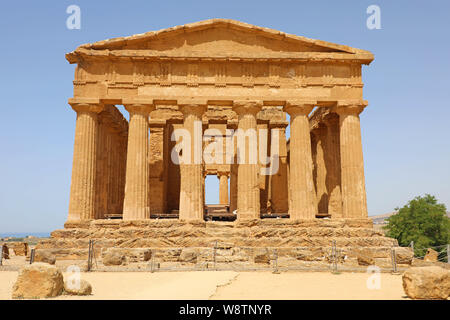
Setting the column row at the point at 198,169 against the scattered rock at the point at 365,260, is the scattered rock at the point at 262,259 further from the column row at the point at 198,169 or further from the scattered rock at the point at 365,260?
the scattered rock at the point at 365,260

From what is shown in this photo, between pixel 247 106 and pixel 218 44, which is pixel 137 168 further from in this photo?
pixel 218 44

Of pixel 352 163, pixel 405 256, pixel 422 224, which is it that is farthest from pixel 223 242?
pixel 422 224

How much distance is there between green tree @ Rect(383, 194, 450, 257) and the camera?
37.9m

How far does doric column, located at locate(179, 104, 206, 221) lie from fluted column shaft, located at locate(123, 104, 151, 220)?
1.90m

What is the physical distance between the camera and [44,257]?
16109 millimetres

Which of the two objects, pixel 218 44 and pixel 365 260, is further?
pixel 218 44

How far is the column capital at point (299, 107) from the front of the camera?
824 inches

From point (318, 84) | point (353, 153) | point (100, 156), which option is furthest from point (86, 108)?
point (353, 153)

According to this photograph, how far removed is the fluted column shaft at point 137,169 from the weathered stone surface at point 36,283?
10958 millimetres

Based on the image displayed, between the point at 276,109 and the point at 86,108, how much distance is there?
1400 cm

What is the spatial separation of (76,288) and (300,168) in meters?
14.1

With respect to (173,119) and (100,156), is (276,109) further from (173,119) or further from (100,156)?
(100,156)

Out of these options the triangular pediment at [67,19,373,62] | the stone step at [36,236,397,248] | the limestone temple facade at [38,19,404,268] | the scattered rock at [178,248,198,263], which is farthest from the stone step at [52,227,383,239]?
the triangular pediment at [67,19,373,62]

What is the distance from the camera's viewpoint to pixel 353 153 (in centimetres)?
2067
